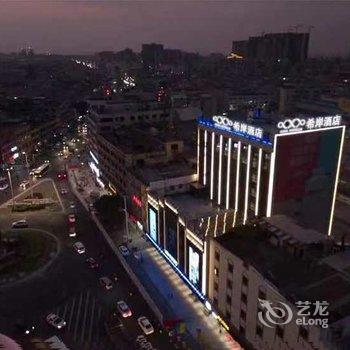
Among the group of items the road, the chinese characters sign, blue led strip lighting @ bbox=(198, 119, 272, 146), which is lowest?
the road

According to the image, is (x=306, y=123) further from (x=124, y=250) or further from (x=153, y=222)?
(x=124, y=250)

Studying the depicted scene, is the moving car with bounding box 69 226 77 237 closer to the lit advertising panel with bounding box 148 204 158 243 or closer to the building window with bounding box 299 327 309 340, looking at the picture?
the lit advertising panel with bounding box 148 204 158 243

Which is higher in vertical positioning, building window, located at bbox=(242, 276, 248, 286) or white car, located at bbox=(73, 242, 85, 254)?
building window, located at bbox=(242, 276, 248, 286)

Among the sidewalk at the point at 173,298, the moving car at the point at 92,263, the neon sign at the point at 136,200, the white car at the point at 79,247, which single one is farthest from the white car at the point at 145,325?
the neon sign at the point at 136,200

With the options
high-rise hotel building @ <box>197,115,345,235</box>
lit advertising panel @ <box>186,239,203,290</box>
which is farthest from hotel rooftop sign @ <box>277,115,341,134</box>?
lit advertising panel @ <box>186,239,203,290</box>

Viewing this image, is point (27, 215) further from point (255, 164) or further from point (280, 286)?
point (280, 286)

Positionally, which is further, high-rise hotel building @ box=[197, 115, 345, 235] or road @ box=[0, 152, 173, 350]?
high-rise hotel building @ box=[197, 115, 345, 235]

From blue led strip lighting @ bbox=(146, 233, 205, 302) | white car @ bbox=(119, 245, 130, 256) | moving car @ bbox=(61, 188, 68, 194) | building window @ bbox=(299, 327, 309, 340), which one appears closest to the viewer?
building window @ bbox=(299, 327, 309, 340)
